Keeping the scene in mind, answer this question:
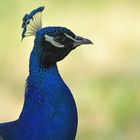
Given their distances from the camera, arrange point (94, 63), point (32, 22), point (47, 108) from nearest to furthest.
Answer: point (47, 108)
point (32, 22)
point (94, 63)

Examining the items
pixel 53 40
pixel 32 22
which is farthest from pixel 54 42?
pixel 32 22

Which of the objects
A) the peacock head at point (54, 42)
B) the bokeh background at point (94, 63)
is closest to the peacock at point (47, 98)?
Answer: the peacock head at point (54, 42)

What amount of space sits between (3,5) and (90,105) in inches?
82.5

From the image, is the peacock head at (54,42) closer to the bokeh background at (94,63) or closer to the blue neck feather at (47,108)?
the blue neck feather at (47,108)

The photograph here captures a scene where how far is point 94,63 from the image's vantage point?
8047 mm

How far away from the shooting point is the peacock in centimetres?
461

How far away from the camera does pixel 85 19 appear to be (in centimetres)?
902

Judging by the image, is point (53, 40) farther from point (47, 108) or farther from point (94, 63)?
point (94, 63)

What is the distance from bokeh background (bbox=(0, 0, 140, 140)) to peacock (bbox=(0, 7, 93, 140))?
1726mm

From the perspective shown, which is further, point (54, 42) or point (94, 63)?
point (94, 63)

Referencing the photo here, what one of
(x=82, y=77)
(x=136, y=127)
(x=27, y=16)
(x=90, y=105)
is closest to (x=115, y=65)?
(x=82, y=77)

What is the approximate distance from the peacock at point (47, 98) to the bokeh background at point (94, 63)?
5.66 ft

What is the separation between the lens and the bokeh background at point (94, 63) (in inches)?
269

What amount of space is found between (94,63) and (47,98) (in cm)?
343
